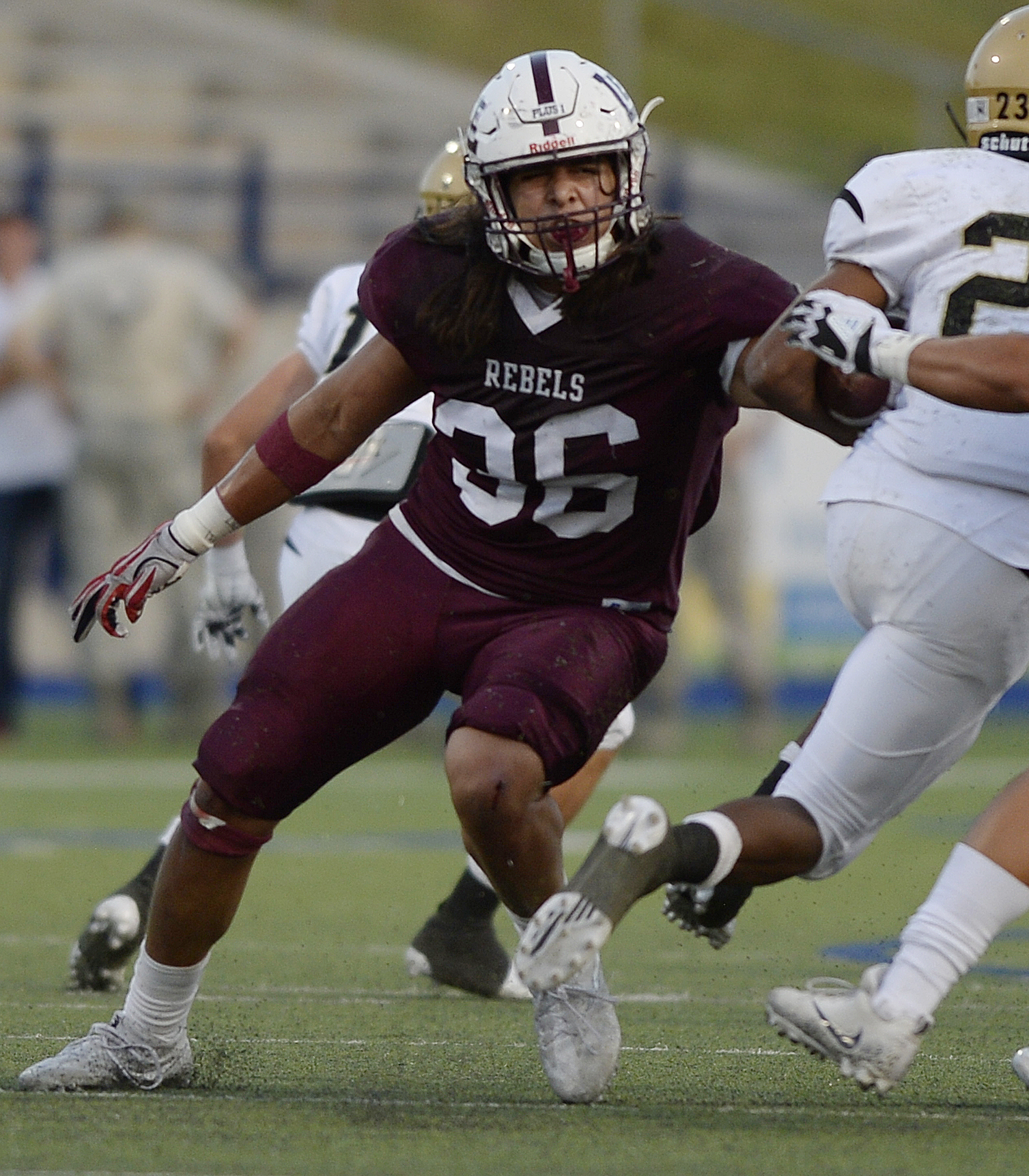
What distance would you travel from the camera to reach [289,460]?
362 centimetres

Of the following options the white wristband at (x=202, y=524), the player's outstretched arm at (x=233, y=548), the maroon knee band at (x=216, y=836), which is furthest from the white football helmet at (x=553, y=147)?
the player's outstretched arm at (x=233, y=548)

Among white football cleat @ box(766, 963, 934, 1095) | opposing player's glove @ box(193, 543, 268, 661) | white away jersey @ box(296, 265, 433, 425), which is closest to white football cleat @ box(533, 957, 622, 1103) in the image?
white football cleat @ box(766, 963, 934, 1095)

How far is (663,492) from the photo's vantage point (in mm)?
3537

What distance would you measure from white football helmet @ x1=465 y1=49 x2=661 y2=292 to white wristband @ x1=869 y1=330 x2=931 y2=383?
0.51 m

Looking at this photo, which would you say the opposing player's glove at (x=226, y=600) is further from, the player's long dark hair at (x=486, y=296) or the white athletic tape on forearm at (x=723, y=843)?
the white athletic tape on forearm at (x=723, y=843)

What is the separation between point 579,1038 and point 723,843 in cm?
40

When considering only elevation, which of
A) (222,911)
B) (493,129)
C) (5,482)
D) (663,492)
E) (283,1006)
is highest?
(493,129)

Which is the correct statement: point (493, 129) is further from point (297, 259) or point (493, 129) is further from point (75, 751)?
point (297, 259)

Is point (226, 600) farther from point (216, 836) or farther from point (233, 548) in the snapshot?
point (216, 836)

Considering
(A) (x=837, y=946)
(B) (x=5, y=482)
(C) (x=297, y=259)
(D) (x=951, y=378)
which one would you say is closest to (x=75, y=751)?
(B) (x=5, y=482)

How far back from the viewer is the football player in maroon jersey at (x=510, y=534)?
11.2 feet

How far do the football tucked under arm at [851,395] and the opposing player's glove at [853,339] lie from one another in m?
0.17

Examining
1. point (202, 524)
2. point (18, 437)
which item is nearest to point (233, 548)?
point (202, 524)

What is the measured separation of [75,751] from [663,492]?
702 centimetres
